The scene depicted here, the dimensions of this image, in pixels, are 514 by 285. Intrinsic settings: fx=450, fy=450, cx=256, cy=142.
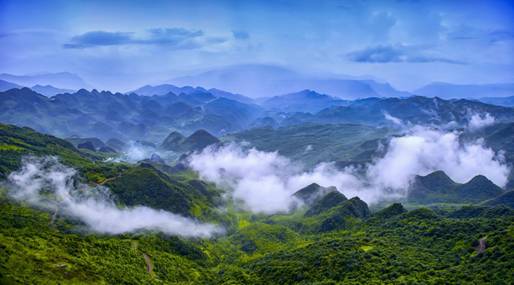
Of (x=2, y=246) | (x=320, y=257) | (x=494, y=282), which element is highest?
(x=2, y=246)

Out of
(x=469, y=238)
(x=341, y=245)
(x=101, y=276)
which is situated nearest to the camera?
(x=101, y=276)

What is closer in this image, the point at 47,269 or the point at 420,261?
the point at 47,269

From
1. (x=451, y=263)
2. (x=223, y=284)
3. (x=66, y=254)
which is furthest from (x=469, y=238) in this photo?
(x=66, y=254)

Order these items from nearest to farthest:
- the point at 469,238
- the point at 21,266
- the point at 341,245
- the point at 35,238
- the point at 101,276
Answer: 1. the point at 21,266
2. the point at 101,276
3. the point at 35,238
4. the point at 469,238
5. the point at 341,245

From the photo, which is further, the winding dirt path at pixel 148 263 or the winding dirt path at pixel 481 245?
the winding dirt path at pixel 148 263

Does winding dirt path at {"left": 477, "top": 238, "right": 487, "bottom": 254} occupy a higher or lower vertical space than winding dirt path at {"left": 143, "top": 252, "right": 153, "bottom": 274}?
higher

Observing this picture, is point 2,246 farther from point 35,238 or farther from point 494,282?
point 494,282

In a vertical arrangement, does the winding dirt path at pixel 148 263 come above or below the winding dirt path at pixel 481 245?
below

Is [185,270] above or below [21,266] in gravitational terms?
below

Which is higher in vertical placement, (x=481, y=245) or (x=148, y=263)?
(x=481, y=245)

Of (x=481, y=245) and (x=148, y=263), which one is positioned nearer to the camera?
(x=481, y=245)
